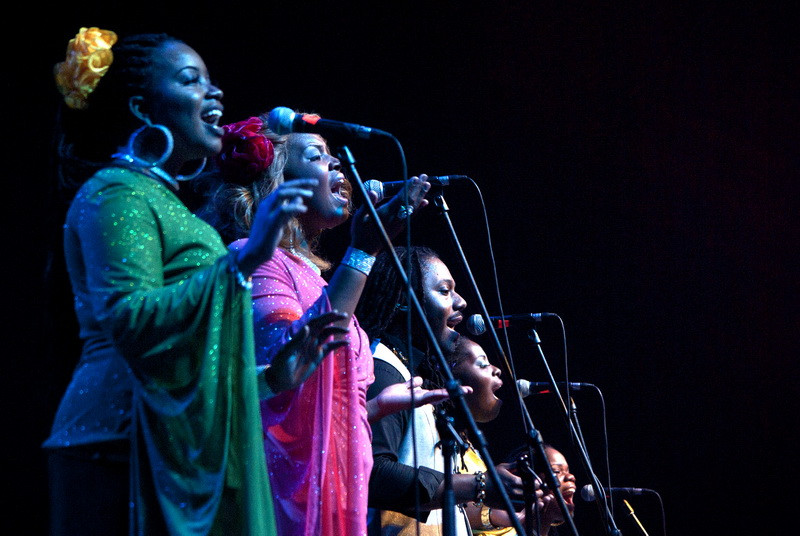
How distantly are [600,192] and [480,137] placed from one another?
879 millimetres

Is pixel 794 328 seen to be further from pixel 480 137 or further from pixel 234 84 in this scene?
pixel 234 84

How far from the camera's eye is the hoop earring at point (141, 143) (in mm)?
1675

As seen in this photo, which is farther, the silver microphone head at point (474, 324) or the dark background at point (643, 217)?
the dark background at point (643, 217)

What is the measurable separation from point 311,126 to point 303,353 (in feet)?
1.82

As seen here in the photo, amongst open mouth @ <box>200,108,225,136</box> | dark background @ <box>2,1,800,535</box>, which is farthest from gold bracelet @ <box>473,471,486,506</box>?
dark background @ <box>2,1,800,535</box>

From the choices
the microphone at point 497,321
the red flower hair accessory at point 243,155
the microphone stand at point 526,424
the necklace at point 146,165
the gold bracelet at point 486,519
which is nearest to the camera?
the necklace at point 146,165

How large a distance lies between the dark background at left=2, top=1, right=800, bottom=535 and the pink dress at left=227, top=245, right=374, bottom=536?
2.68m

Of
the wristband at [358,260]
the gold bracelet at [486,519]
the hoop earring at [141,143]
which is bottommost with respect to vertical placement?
the gold bracelet at [486,519]

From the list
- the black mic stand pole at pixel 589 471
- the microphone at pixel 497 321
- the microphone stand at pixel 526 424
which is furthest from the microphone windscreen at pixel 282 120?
the black mic stand pole at pixel 589 471

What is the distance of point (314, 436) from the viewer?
6.60 ft

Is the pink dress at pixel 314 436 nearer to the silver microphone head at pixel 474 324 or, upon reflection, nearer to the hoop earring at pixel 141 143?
the hoop earring at pixel 141 143

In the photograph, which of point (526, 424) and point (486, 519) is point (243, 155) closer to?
point (526, 424)

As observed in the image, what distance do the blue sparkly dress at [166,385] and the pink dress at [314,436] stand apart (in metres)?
0.39

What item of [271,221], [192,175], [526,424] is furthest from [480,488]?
[271,221]
